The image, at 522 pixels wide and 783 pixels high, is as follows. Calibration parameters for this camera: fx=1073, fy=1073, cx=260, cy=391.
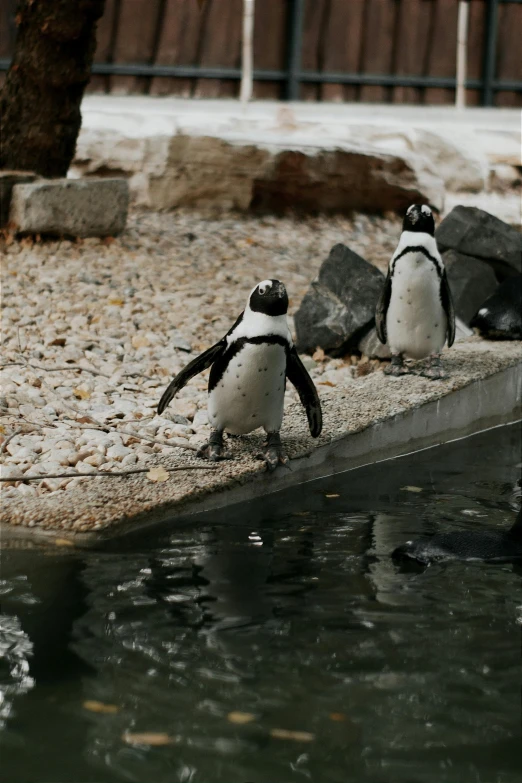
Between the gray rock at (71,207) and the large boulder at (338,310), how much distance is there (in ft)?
6.79

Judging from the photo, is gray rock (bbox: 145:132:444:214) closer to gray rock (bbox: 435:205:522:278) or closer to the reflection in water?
gray rock (bbox: 435:205:522:278)

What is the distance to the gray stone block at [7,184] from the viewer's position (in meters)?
7.56

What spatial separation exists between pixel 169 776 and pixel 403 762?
1.78 ft

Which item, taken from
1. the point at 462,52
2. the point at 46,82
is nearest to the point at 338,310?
the point at 46,82

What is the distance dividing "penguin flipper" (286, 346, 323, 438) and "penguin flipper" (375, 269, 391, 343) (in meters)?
1.41

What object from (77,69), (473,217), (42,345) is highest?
(77,69)

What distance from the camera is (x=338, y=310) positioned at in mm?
6285

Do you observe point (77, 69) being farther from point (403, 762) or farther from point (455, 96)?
point (403, 762)

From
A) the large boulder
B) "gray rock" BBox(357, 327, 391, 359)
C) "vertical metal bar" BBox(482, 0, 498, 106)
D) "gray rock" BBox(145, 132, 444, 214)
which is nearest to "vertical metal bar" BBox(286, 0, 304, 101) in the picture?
"gray rock" BBox(145, 132, 444, 214)

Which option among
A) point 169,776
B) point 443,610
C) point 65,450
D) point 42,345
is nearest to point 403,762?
point 169,776

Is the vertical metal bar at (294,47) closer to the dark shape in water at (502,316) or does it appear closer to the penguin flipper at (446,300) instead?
the dark shape in water at (502,316)

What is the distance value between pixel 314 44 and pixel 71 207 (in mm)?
3985

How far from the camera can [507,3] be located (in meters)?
11.1

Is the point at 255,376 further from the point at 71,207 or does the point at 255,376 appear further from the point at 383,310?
the point at 71,207
